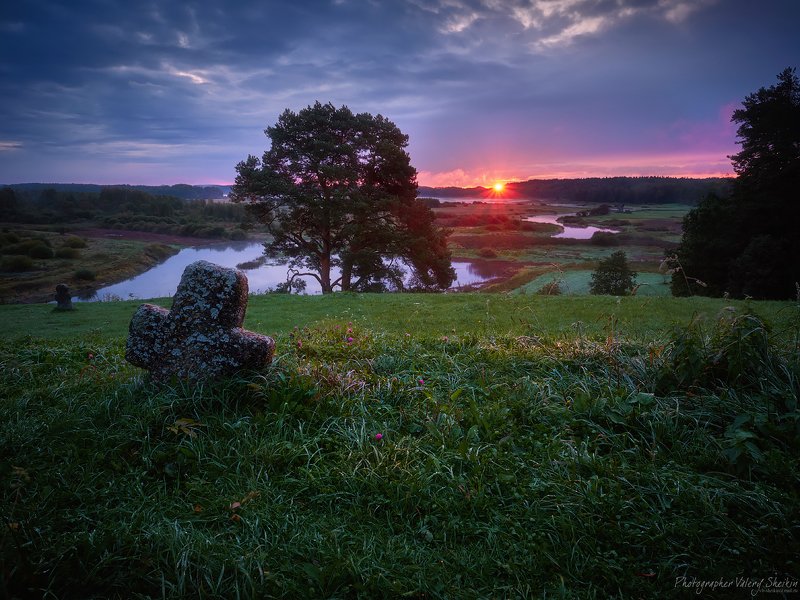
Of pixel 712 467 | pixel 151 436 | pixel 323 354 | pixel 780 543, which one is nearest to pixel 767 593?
pixel 780 543

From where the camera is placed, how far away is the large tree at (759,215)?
2083 cm

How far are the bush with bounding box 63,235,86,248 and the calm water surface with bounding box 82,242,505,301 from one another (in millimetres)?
3561

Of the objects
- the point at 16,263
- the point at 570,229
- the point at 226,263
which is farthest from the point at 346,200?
the point at 570,229

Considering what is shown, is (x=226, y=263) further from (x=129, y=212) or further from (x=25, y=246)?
(x=129, y=212)

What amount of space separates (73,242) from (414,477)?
3215 cm

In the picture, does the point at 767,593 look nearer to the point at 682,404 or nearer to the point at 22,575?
the point at 682,404

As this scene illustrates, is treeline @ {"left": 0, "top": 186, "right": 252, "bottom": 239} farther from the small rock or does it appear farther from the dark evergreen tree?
the dark evergreen tree

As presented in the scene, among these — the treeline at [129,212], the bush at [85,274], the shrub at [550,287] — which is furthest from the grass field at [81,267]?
the shrub at [550,287]

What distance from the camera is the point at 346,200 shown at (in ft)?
76.0

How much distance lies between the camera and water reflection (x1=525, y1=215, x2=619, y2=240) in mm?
45256

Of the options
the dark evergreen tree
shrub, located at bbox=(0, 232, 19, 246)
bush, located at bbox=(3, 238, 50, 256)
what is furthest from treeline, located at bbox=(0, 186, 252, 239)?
the dark evergreen tree

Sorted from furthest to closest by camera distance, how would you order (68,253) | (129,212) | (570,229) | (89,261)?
(570,229) < (129,212) < (89,261) < (68,253)

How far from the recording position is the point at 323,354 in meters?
5.85

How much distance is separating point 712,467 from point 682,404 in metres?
0.93
